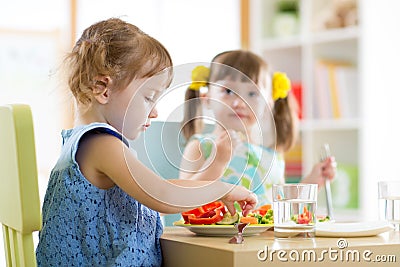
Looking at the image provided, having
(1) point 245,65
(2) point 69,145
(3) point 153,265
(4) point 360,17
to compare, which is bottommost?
(3) point 153,265

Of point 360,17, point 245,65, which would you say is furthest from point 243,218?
point 360,17

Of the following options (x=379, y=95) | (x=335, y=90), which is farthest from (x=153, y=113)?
(x=335, y=90)

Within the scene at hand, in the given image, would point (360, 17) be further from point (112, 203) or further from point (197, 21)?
point (112, 203)

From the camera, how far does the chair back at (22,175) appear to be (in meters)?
1.24

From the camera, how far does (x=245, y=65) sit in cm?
235

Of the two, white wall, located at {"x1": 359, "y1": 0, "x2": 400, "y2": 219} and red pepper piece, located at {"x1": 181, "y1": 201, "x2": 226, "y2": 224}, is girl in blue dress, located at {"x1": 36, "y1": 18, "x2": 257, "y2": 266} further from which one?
white wall, located at {"x1": 359, "y1": 0, "x2": 400, "y2": 219}

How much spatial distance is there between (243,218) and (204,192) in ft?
0.42

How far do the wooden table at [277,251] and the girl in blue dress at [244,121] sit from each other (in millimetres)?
141

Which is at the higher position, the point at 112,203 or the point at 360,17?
the point at 360,17

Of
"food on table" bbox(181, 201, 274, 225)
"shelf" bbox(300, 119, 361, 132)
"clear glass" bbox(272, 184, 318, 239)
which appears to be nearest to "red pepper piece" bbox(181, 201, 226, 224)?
"food on table" bbox(181, 201, 274, 225)

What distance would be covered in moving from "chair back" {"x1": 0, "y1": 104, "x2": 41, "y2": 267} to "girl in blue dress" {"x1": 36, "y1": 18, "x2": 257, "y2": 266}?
0.09 metres

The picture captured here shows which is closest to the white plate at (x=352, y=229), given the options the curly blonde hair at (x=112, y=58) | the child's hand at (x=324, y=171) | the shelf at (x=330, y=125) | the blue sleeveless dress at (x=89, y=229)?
the blue sleeveless dress at (x=89, y=229)

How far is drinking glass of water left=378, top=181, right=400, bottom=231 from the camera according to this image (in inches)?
59.9

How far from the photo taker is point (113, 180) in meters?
1.33
